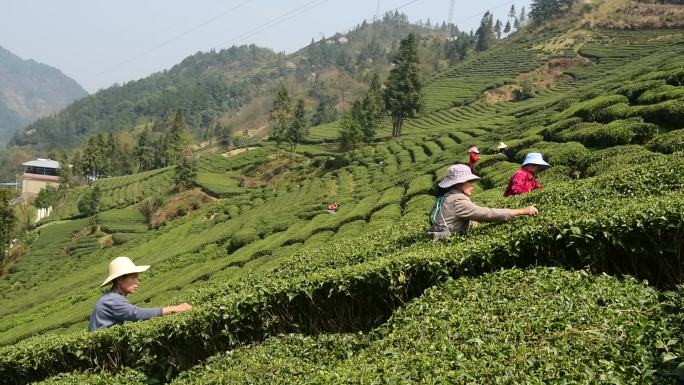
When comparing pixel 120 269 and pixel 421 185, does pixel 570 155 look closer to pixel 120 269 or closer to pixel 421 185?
pixel 421 185

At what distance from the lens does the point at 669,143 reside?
13117 mm

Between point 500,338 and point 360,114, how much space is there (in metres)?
67.4

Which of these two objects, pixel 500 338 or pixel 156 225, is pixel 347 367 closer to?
pixel 500 338

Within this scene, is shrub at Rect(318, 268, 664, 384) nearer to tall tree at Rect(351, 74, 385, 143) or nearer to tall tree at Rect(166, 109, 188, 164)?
tall tree at Rect(351, 74, 385, 143)

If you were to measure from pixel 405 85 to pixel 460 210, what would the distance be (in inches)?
2214

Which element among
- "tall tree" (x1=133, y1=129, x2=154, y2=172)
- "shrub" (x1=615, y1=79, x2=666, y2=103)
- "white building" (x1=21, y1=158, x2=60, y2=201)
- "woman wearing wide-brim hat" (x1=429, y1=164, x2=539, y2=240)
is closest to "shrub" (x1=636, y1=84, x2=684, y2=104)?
"shrub" (x1=615, y1=79, x2=666, y2=103)

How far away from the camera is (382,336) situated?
5898mm

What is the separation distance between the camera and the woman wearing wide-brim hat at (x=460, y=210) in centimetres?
663

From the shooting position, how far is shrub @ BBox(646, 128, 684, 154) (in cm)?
1254

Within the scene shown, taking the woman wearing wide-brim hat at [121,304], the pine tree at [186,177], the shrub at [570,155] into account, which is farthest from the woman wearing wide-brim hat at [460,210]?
the pine tree at [186,177]

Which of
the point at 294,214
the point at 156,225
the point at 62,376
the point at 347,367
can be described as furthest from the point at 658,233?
the point at 156,225

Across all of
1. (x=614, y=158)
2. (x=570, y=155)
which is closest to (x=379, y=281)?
(x=614, y=158)

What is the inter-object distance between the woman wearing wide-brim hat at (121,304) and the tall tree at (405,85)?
55511mm

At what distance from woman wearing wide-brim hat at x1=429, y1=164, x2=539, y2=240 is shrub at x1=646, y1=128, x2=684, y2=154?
809 centimetres
